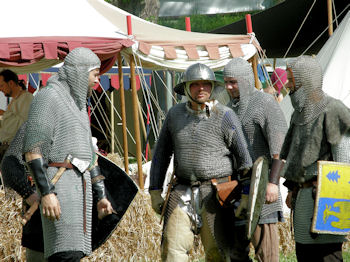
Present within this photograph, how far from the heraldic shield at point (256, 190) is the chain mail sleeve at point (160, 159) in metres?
0.71

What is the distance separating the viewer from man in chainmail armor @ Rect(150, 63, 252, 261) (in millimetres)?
4605

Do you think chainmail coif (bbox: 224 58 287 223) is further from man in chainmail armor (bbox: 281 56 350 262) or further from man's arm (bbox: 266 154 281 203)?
man in chainmail armor (bbox: 281 56 350 262)

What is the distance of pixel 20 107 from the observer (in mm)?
7008

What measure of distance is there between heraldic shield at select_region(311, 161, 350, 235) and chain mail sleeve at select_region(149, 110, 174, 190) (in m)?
1.14

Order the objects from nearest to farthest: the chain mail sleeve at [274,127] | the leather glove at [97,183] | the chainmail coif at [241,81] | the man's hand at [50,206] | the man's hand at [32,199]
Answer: the man's hand at [50,206]
the man's hand at [32,199]
the leather glove at [97,183]
the chain mail sleeve at [274,127]
the chainmail coif at [241,81]

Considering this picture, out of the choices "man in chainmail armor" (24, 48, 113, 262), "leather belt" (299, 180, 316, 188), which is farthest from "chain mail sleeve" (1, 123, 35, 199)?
"leather belt" (299, 180, 316, 188)

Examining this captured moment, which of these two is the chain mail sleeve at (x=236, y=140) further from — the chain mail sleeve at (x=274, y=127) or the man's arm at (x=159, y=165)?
the man's arm at (x=159, y=165)

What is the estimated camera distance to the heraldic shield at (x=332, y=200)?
410 cm

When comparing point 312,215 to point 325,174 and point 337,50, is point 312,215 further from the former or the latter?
point 337,50

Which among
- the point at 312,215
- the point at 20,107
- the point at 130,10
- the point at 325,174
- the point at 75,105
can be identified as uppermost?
the point at 75,105

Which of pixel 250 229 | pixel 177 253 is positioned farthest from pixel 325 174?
pixel 177 253

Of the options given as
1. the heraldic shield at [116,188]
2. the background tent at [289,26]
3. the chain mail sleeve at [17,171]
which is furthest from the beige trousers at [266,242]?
the background tent at [289,26]

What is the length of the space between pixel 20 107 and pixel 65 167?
3139 mm

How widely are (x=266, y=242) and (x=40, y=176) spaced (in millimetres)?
1726
